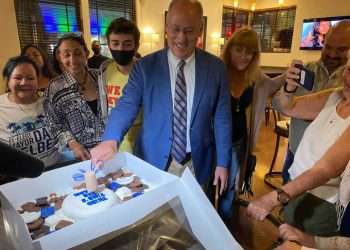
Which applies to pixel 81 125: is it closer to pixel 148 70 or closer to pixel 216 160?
pixel 148 70

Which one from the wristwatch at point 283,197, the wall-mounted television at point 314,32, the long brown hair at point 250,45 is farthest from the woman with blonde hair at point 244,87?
the wall-mounted television at point 314,32

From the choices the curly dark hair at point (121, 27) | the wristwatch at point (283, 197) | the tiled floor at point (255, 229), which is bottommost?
the tiled floor at point (255, 229)

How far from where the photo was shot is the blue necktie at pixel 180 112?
125 cm

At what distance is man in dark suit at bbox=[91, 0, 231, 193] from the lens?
1238 mm

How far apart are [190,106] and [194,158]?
0.85ft

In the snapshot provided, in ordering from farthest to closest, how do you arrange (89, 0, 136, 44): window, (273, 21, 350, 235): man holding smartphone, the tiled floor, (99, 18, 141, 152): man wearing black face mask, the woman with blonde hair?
(89, 0, 136, 44): window, the tiled floor, the woman with blonde hair, (99, 18, 141, 152): man wearing black face mask, (273, 21, 350, 235): man holding smartphone

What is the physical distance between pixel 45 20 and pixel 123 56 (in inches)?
132

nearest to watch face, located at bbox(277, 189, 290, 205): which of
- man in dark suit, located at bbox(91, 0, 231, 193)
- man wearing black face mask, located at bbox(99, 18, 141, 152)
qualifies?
man in dark suit, located at bbox(91, 0, 231, 193)

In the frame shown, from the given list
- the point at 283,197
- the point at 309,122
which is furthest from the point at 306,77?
the point at 283,197

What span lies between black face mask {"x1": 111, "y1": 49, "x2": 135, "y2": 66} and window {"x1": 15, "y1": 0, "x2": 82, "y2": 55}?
3.13m

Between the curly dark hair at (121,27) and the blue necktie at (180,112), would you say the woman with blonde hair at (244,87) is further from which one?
the curly dark hair at (121,27)

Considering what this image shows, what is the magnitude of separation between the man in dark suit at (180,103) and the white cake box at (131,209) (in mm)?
342

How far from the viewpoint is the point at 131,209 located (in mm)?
698

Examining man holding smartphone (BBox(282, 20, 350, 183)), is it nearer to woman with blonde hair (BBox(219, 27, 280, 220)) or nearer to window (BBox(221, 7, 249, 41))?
woman with blonde hair (BBox(219, 27, 280, 220))
